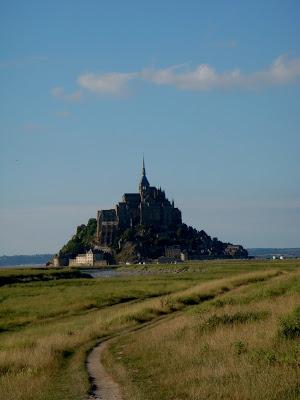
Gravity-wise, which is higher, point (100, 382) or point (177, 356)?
point (177, 356)

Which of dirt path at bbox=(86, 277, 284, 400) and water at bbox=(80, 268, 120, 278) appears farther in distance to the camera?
water at bbox=(80, 268, 120, 278)

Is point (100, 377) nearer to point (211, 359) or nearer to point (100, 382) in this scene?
point (100, 382)

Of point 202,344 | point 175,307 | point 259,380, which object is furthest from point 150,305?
point 259,380

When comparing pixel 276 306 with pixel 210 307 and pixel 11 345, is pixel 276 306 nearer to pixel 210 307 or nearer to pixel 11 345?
pixel 210 307

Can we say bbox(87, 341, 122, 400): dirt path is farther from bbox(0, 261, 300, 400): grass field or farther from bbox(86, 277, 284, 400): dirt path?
bbox(0, 261, 300, 400): grass field

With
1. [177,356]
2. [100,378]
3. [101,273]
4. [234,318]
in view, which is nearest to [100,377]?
[100,378]

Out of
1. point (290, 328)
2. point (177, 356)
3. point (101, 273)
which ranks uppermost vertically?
point (101, 273)

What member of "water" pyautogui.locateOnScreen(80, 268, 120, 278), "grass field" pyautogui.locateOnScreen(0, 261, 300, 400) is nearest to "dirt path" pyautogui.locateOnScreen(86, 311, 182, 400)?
"grass field" pyautogui.locateOnScreen(0, 261, 300, 400)

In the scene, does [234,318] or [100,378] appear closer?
[100,378]

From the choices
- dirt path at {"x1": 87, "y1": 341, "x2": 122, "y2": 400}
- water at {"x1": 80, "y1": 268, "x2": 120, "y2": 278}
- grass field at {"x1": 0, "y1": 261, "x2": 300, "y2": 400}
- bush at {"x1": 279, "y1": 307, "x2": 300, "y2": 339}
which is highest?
water at {"x1": 80, "y1": 268, "x2": 120, "y2": 278}

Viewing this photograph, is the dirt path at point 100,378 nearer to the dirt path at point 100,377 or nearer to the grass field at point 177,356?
the dirt path at point 100,377

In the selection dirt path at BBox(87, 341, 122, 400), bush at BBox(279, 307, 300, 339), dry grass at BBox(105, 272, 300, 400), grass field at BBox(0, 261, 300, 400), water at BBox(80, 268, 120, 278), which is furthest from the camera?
water at BBox(80, 268, 120, 278)

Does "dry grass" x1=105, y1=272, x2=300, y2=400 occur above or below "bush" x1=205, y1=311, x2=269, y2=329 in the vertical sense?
below

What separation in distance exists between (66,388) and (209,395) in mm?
3831
